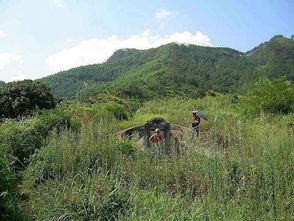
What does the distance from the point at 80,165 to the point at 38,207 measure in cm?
183

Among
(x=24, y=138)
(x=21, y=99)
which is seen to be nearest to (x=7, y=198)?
(x=24, y=138)

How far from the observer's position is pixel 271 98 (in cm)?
2238

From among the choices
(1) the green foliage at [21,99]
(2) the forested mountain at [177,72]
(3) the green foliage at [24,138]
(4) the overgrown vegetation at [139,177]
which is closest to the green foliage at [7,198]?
(4) the overgrown vegetation at [139,177]

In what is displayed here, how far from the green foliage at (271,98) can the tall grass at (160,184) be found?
14.7 metres

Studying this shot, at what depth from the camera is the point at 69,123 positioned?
12508mm

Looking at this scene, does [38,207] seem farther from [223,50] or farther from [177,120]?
[223,50]

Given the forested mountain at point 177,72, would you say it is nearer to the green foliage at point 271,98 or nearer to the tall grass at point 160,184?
the green foliage at point 271,98

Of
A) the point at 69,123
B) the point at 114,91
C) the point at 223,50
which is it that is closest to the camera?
the point at 69,123

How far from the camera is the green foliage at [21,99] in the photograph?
17.8m

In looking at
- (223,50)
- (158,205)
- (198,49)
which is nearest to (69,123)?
(158,205)

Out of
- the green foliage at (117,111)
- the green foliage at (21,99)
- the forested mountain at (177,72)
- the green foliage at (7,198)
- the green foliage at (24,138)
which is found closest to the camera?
the green foliage at (7,198)

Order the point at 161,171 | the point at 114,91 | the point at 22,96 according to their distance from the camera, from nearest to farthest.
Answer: the point at 161,171
the point at 22,96
the point at 114,91

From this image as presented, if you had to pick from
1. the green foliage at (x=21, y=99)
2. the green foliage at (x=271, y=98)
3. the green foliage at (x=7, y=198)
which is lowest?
the green foliage at (x=271, y=98)

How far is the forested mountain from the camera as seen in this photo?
6367 cm
